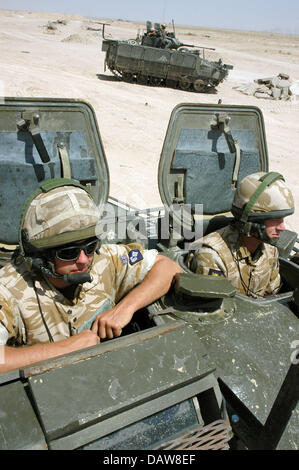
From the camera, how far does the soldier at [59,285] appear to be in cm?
187

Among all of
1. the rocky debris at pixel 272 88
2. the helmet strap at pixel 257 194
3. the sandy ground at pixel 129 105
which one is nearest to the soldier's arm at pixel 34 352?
the helmet strap at pixel 257 194

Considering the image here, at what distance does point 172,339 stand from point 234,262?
1.31 metres

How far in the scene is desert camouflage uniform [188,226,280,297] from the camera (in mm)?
2748

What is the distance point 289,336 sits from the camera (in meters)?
2.14

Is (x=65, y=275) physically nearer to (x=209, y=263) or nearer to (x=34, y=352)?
(x=34, y=352)

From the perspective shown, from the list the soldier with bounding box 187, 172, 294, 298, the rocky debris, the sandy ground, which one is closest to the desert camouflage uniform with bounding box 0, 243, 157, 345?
the soldier with bounding box 187, 172, 294, 298

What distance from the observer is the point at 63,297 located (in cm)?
214

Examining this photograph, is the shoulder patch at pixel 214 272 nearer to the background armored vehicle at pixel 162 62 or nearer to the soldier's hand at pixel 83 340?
the soldier's hand at pixel 83 340

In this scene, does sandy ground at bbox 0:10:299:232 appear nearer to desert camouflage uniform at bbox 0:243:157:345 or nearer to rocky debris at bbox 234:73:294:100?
rocky debris at bbox 234:73:294:100

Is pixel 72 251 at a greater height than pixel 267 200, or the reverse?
pixel 267 200

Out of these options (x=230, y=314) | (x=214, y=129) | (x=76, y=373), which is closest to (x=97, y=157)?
(x=214, y=129)

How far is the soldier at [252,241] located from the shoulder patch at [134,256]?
1.71 ft

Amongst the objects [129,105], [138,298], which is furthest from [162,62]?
[138,298]
